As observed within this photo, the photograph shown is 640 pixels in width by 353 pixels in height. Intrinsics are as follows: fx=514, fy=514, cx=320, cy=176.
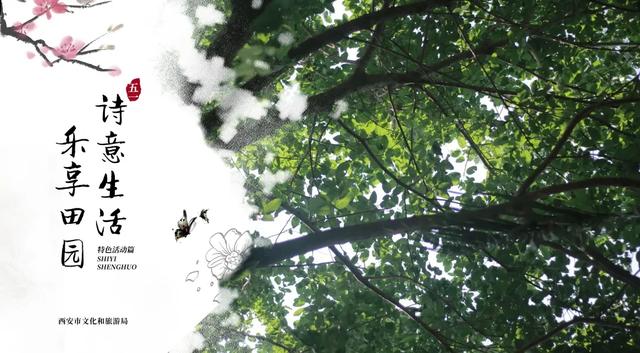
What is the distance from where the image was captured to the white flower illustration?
2.69 m

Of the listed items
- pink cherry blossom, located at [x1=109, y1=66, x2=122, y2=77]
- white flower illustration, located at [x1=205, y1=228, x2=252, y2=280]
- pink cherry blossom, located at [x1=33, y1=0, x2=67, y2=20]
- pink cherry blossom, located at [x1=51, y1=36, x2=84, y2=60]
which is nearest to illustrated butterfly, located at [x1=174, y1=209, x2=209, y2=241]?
white flower illustration, located at [x1=205, y1=228, x2=252, y2=280]

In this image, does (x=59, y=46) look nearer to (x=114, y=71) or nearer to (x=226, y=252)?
(x=114, y=71)

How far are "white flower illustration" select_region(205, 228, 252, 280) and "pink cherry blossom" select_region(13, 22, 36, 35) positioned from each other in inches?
59.6

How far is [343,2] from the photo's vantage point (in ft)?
16.9

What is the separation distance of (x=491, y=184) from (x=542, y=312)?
1.08m

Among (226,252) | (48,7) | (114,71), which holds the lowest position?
(226,252)

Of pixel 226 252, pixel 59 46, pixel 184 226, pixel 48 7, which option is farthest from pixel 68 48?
pixel 226 252

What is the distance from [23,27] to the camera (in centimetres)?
279

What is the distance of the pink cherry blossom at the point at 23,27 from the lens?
2.77 meters

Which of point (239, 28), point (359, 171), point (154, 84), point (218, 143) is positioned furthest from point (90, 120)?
point (359, 171)

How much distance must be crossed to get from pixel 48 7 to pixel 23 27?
17 cm

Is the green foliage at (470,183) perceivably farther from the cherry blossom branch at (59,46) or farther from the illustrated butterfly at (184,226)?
the cherry blossom branch at (59,46)

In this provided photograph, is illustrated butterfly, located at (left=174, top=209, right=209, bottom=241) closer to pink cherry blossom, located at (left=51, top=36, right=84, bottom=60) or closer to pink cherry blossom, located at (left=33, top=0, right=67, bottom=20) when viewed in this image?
pink cherry blossom, located at (left=51, top=36, right=84, bottom=60)

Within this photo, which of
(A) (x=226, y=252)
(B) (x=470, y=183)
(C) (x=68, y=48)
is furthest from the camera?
(B) (x=470, y=183)
